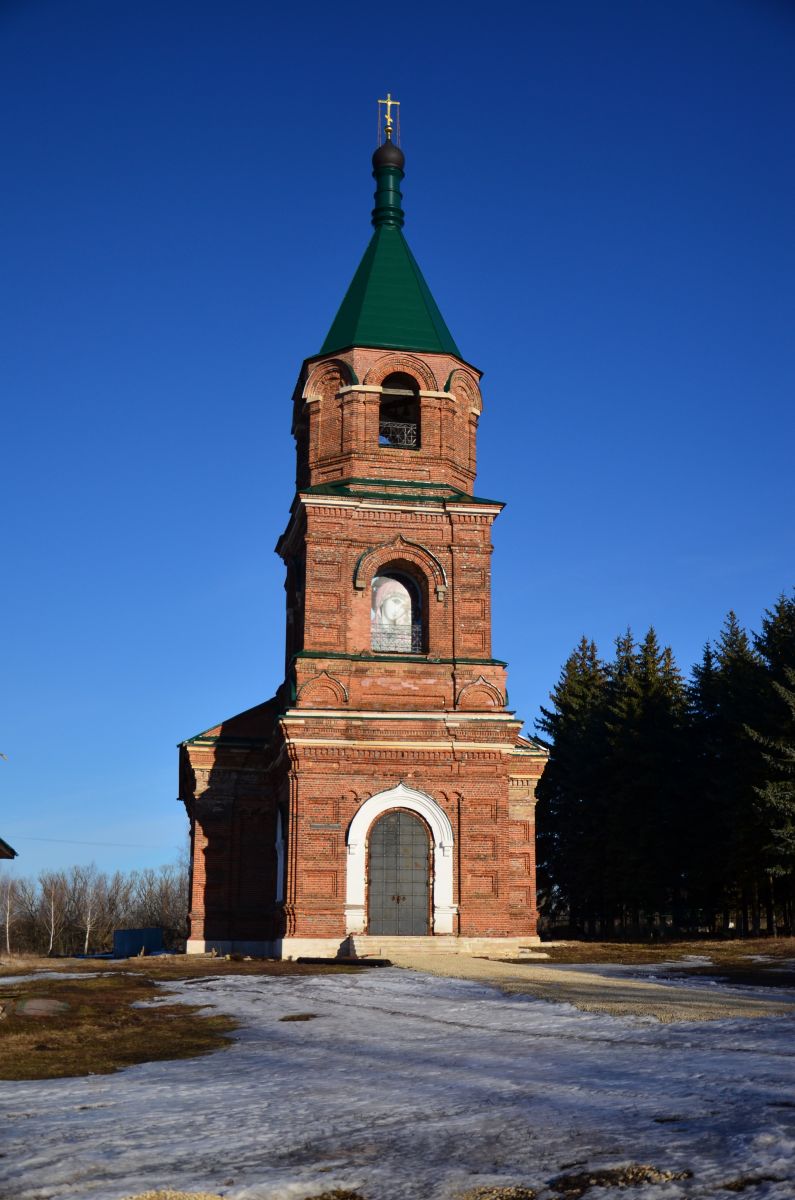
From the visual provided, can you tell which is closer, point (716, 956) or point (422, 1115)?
point (422, 1115)

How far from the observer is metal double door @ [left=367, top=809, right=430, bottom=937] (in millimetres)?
25453

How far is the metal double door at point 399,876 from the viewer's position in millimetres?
25453

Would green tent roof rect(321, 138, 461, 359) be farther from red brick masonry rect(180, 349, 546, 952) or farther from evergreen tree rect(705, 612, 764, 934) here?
evergreen tree rect(705, 612, 764, 934)

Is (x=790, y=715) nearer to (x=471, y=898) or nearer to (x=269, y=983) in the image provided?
(x=471, y=898)

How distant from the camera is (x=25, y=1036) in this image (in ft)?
36.0

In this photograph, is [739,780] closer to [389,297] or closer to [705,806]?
[705,806]

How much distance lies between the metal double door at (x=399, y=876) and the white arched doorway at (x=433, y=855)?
190 mm

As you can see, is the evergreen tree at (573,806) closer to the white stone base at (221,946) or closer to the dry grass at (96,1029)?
the white stone base at (221,946)

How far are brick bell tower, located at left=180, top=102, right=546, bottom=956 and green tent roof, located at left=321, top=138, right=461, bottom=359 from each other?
0.21ft

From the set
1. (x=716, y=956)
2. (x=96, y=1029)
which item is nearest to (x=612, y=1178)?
(x=96, y=1029)

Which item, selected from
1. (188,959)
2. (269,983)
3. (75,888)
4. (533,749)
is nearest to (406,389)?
(533,749)

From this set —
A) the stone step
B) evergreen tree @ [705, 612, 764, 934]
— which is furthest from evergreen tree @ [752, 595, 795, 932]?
the stone step

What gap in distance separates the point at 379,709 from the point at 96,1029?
15018mm

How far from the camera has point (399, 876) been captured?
2570 centimetres
